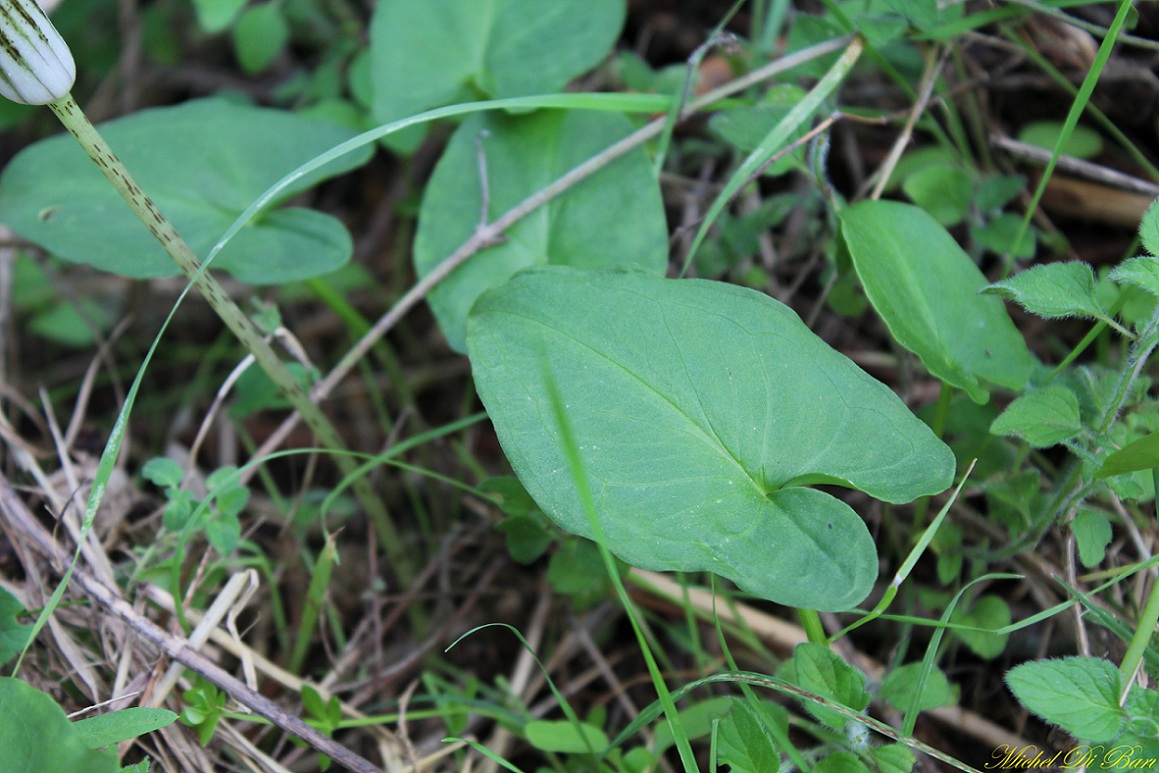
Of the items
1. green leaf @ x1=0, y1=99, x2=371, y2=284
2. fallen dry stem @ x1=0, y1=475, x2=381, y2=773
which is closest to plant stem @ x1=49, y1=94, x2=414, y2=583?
green leaf @ x1=0, y1=99, x2=371, y2=284

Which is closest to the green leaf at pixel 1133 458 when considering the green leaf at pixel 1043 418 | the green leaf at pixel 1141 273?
the green leaf at pixel 1043 418

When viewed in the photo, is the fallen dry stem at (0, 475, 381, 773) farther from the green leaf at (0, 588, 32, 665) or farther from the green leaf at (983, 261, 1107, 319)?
the green leaf at (983, 261, 1107, 319)

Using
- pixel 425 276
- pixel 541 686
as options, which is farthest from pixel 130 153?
pixel 541 686

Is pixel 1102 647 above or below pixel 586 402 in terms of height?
below

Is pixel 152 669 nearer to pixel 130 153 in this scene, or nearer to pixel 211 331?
pixel 130 153

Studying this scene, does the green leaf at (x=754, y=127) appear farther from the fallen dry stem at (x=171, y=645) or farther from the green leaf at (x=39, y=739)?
the green leaf at (x=39, y=739)

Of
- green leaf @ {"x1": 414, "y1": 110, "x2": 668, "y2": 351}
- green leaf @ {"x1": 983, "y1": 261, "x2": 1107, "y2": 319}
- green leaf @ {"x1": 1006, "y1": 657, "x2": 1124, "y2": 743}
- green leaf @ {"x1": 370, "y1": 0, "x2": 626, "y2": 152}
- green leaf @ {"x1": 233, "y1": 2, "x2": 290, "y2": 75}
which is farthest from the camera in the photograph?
green leaf @ {"x1": 233, "y1": 2, "x2": 290, "y2": 75}
